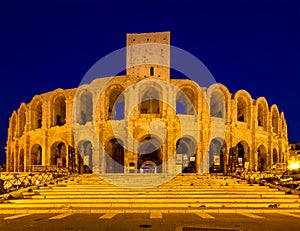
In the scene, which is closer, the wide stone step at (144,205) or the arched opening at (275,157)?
the wide stone step at (144,205)

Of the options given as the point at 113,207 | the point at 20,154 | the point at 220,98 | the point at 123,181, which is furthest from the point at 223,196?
the point at 20,154

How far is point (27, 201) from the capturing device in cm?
1469

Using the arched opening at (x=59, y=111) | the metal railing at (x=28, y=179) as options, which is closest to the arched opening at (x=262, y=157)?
the metal railing at (x=28, y=179)

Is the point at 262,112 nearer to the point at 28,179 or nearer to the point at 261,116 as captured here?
the point at 261,116

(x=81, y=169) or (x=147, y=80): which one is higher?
(x=147, y=80)

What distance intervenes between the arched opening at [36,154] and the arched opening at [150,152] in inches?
437

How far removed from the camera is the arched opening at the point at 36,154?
39125mm

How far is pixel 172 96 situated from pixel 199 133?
4362mm

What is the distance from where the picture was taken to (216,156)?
1378 inches

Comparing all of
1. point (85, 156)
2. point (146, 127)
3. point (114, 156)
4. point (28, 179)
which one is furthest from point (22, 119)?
point (28, 179)

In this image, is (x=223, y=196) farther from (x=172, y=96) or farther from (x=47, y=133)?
(x=47, y=133)

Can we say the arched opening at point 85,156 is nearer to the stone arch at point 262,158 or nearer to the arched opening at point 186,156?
the arched opening at point 186,156

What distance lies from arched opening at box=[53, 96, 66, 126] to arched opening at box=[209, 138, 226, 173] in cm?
1640

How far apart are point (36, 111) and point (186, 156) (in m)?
17.2
